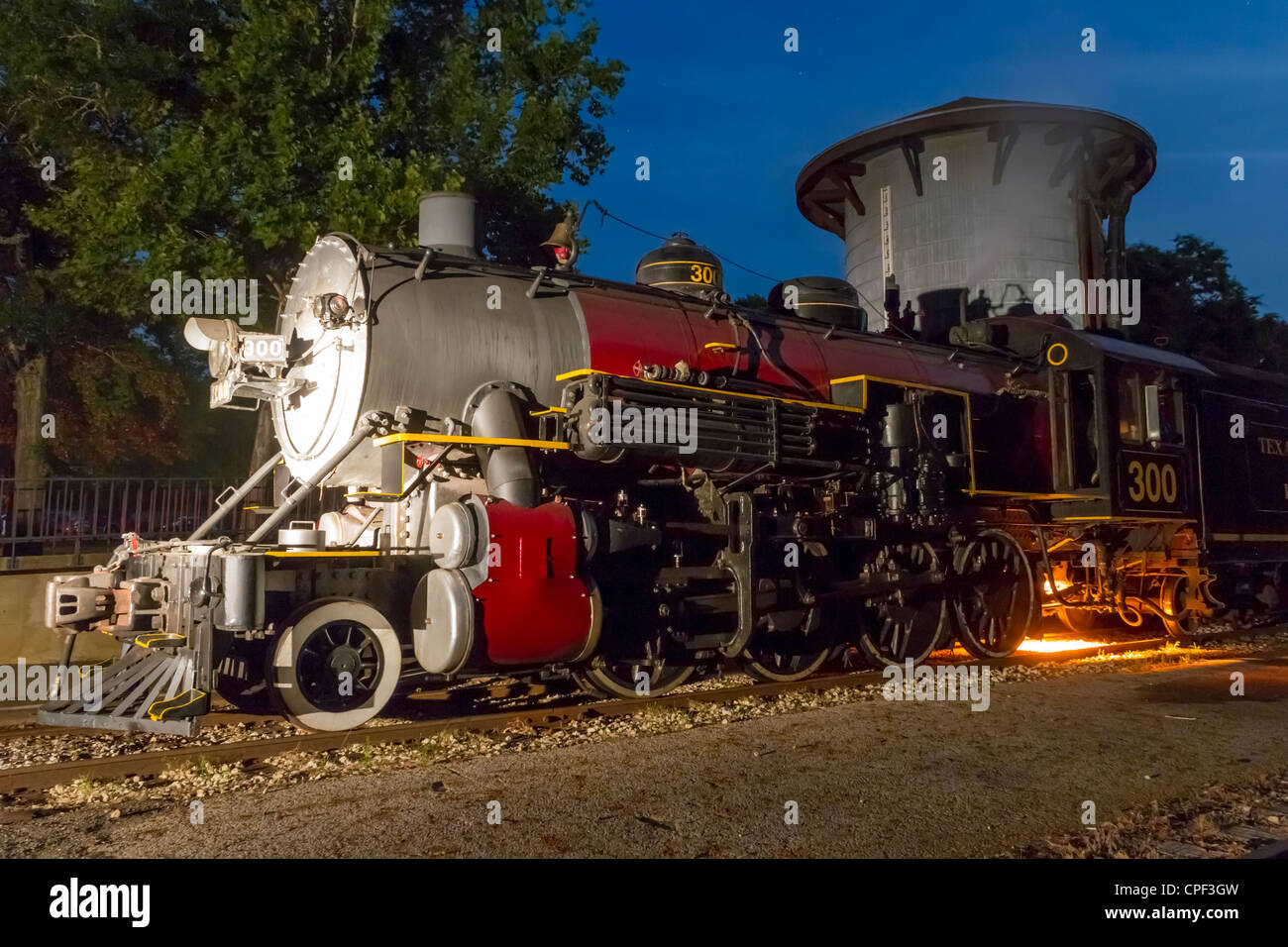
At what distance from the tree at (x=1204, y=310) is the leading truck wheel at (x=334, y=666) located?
28.0 meters

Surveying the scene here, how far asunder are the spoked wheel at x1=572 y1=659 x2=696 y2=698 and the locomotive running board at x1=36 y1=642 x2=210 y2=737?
2.73 m

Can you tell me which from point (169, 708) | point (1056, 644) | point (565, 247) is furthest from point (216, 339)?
point (1056, 644)

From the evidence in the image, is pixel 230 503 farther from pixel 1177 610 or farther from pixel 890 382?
pixel 1177 610

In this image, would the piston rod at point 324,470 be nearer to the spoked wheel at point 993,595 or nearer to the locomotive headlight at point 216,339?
the locomotive headlight at point 216,339

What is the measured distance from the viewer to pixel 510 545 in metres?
6.30

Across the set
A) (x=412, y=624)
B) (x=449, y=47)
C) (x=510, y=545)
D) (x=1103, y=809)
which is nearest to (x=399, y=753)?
(x=412, y=624)

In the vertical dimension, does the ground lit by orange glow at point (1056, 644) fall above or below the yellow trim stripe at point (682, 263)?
below

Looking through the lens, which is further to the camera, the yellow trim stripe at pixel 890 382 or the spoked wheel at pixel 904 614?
the spoked wheel at pixel 904 614

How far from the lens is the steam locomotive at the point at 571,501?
629 cm

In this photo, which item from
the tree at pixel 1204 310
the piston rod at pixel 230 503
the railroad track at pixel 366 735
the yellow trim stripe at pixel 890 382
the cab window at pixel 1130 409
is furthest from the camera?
the tree at pixel 1204 310

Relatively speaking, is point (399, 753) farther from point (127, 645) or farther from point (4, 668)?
point (4, 668)

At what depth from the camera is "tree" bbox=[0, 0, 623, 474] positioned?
1187 cm

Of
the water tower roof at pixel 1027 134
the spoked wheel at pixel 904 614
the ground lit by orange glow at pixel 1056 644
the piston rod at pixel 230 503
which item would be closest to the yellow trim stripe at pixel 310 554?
the piston rod at pixel 230 503
